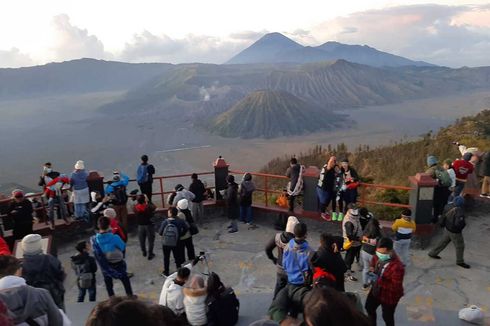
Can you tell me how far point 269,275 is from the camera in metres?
8.27

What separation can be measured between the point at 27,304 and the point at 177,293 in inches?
76.9

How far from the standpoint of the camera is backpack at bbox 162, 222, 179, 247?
7.30 meters

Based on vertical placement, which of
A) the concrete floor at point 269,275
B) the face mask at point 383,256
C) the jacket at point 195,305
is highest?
the face mask at point 383,256

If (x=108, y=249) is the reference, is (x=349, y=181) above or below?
above

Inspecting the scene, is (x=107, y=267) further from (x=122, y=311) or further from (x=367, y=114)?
(x=367, y=114)

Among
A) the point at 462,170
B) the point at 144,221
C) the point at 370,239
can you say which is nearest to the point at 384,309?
the point at 370,239

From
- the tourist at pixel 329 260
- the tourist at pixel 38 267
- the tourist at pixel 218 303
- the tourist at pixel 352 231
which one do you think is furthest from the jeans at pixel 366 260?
the tourist at pixel 38 267

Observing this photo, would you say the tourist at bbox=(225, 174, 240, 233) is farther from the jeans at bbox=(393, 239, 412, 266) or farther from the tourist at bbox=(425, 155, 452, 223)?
the tourist at bbox=(425, 155, 452, 223)

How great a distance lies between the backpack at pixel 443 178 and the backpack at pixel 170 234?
18.2 feet

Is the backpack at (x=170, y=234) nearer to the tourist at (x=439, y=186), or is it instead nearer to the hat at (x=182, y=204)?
the hat at (x=182, y=204)

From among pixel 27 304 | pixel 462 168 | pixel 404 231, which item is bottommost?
pixel 404 231

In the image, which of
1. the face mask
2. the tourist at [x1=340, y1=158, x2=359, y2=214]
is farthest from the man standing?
the face mask

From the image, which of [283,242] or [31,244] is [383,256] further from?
[31,244]

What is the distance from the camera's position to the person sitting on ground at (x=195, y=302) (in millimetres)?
4930
